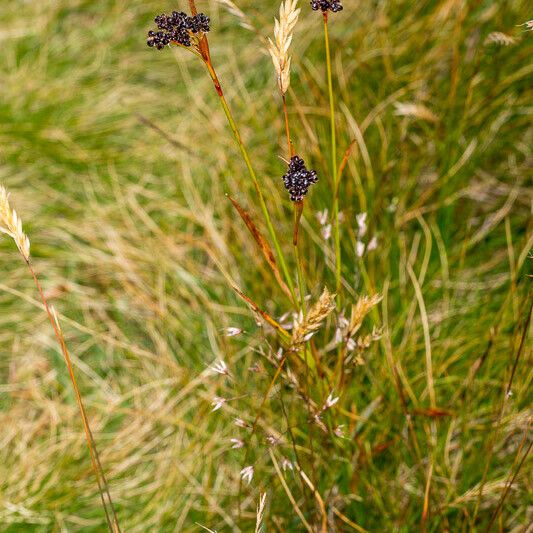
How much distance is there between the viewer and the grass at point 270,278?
1.64 m

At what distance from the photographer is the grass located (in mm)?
1643

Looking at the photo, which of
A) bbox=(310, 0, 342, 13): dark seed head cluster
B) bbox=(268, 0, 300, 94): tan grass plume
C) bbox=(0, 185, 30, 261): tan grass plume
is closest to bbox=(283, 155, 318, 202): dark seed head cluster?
bbox=(268, 0, 300, 94): tan grass plume

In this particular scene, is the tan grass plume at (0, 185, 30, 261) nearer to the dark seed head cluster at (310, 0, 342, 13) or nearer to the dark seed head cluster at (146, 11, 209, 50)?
the dark seed head cluster at (146, 11, 209, 50)

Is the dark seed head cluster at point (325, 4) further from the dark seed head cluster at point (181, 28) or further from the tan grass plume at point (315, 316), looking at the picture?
the tan grass plume at point (315, 316)

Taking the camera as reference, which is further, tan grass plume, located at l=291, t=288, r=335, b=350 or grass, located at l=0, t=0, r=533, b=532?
grass, located at l=0, t=0, r=533, b=532

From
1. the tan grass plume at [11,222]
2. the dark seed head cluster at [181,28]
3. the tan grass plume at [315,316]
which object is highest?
the dark seed head cluster at [181,28]

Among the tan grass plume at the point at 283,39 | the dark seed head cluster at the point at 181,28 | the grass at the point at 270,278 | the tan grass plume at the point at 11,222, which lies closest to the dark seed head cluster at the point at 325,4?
the tan grass plume at the point at 283,39

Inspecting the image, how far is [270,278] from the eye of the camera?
6.35 feet

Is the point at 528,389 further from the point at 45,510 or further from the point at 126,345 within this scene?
the point at 45,510

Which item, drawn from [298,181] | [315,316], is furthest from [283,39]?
[315,316]

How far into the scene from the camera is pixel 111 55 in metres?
2.88

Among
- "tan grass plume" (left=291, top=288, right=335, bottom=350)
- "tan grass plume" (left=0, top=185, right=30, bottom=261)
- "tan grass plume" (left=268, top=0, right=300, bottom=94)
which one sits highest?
"tan grass plume" (left=268, top=0, right=300, bottom=94)

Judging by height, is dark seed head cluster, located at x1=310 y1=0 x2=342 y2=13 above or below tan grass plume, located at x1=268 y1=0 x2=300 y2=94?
above

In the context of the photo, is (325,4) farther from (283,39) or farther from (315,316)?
(315,316)
